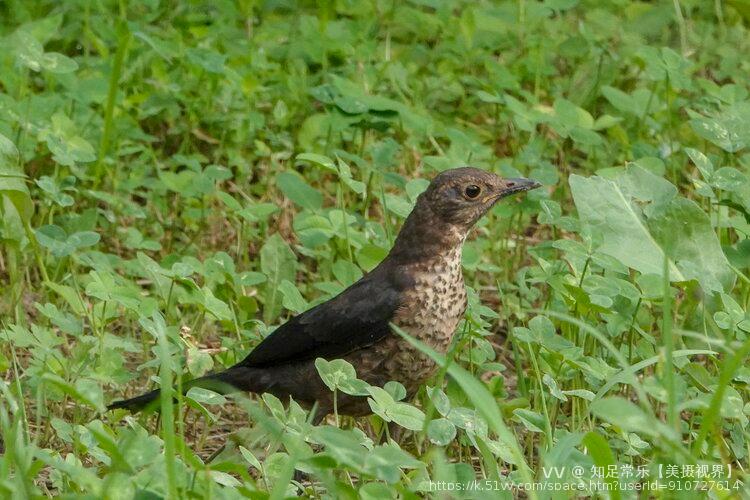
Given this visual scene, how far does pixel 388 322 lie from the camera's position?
16.1 ft

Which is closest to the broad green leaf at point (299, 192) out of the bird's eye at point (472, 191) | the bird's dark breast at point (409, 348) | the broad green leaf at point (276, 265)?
the broad green leaf at point (276, 265)

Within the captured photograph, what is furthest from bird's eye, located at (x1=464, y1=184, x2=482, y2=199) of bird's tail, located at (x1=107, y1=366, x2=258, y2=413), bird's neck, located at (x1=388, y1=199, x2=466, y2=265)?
bird's tail, located at (x1=107, y1=366, x2=258, y2=413)

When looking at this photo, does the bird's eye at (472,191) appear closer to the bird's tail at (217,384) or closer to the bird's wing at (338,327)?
the bird's wing at (338,327)

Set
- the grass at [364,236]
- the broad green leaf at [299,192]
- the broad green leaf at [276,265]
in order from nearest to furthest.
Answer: the grass at [364,236], the broad green leaf at [276,265], the broad green leaf at [299,192]

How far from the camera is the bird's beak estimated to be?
542 centimetres

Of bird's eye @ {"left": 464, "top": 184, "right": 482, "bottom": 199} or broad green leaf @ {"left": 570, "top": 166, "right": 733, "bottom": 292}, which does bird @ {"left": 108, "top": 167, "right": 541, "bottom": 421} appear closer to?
bird's eye @ {"left": 464, "top": 184, "right": 482, "bottom": 199}

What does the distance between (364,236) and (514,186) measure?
84 centimetres

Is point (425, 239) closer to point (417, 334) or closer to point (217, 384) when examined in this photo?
point (417, 334)

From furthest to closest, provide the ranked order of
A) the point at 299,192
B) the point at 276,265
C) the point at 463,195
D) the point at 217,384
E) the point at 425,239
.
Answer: the point at 299,192
the point at 276,265
the point at 463,195
the point at 425,239
the point at 217,384

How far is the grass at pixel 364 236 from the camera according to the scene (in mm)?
3855

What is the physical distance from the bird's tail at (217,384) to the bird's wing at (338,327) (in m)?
0.05

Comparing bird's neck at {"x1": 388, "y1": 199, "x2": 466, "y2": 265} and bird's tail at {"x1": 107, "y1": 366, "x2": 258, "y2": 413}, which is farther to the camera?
bird's neck at {"x1": 388, "y1": 199, "x2": 466, "y2": 265}

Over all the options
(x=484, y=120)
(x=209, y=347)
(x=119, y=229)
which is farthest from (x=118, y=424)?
(x=484, y=120)

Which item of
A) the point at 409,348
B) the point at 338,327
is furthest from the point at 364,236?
the point at 409,348
